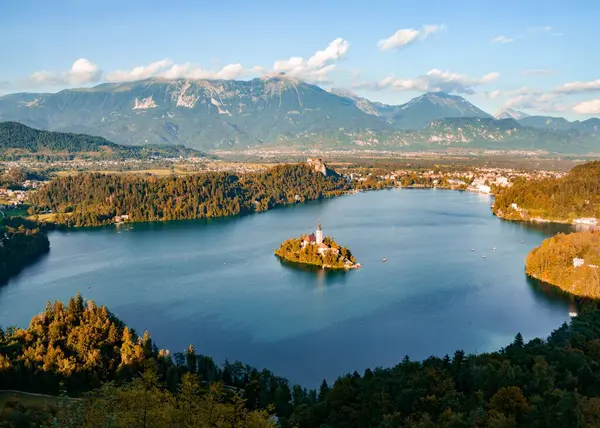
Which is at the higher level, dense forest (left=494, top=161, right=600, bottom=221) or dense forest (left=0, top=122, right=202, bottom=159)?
dense forest (left=0, top=122, right=202, bottom=159)

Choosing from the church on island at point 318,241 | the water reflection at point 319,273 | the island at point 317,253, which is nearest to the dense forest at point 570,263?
the island at point 317,253

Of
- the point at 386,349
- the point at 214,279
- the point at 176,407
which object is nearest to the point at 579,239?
the point at 386,349

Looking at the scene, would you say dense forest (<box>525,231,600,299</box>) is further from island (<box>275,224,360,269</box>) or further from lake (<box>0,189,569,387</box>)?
island (<box>275,224,360,269</box>)

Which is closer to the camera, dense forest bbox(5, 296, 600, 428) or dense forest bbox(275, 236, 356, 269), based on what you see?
dense forest bbox(5, 296, 600, 428)

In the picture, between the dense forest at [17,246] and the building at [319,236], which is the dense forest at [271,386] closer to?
the dense forest at [17,246]

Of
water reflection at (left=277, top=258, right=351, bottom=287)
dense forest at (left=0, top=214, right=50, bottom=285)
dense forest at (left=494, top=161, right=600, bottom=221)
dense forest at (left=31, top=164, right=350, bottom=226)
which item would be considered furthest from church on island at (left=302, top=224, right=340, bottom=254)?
dense forest at (left=494, top=161, right=600, bottom=221)

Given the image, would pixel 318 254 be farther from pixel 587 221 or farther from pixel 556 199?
pixel 556 199

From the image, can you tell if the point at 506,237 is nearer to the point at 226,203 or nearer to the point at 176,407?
the point at 226,203
